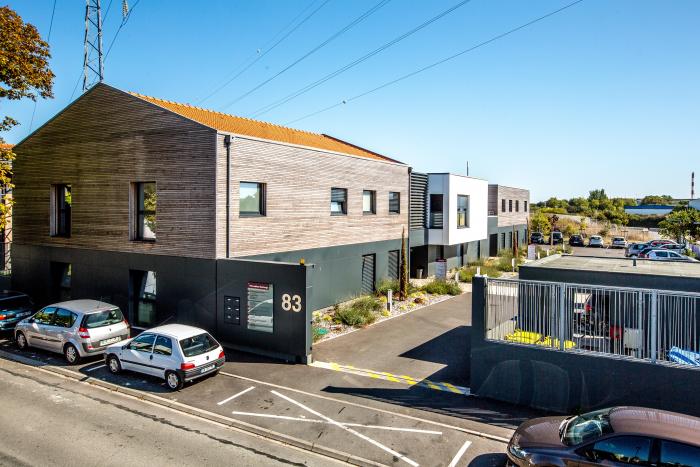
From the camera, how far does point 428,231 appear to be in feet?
95.7

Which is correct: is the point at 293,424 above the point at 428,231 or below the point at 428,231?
below

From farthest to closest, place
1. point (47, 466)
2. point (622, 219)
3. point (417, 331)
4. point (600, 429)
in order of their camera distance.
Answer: point (622, 219), point (417, 331), point (47, 466), point (600, 429)

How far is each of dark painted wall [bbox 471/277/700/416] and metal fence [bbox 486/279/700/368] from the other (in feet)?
0.70

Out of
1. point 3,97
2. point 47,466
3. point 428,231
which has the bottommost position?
point 47,466

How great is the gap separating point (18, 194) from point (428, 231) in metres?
21.4

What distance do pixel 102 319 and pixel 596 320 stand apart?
13094mm

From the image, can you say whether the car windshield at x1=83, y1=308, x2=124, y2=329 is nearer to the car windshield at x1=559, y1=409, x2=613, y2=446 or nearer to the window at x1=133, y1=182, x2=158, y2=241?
the window at x1=133, y1=182, x2=158, y2=241

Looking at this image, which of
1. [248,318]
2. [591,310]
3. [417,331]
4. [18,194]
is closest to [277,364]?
[248,318]

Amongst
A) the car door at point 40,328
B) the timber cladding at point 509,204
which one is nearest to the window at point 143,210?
the car door at point 40,328

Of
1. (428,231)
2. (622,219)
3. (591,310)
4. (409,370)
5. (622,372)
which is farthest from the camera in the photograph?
(622,219)

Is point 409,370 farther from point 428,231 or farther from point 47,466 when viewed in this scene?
point 428,231

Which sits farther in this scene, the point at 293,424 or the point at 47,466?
the point at 293,424

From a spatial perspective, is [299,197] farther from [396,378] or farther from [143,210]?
[396,378]

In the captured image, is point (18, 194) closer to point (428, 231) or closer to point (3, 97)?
point (3, 97)
